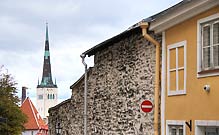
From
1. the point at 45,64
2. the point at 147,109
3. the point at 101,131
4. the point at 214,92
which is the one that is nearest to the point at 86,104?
the point at 101,131

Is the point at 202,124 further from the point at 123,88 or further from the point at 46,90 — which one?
the point at 46,90

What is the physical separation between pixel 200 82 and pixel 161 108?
2.04 m

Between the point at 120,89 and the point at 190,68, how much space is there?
4.50 m

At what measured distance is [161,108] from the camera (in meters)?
13.4

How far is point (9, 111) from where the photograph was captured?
49.2 meters

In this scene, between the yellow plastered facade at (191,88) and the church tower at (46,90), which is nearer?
the yellow plastered facade at (191,88)

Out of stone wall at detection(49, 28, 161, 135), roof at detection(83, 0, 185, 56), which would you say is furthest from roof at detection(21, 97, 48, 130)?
roof at detection(83, 0, 185, 56)

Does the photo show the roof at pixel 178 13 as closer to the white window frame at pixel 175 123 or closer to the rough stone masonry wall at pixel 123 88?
the rough stone masonry wall at pixel 123 88

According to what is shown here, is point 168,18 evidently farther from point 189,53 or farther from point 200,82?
point 200,82

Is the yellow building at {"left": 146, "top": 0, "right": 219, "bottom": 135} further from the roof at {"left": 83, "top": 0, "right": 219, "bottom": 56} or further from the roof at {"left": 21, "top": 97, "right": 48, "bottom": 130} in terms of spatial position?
the roof at {"left": 21, "top": 97, "right": 48, "bottom": 130}

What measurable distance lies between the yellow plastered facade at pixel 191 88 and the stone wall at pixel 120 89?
100cm

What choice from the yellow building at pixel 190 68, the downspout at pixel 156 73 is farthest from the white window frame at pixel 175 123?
the downspout at pixel 156 73

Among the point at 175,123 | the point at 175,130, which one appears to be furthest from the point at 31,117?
the point at 175,123

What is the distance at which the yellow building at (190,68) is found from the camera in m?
11.2
